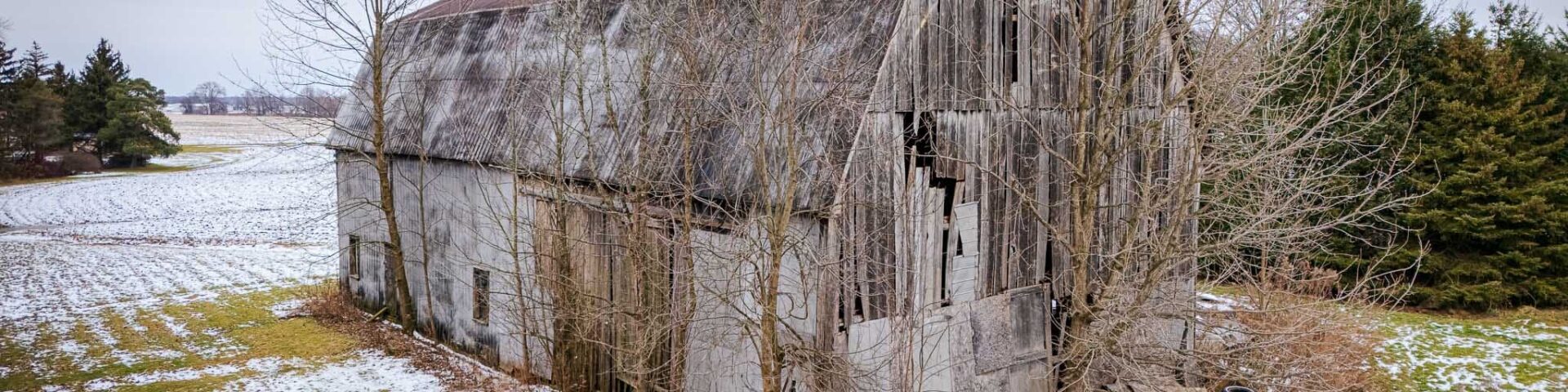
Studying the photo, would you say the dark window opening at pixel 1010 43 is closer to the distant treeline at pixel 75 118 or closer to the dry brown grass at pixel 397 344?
the dry brown grass at pixel 397 344

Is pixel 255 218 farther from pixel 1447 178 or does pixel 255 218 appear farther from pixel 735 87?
pixel 1447 178

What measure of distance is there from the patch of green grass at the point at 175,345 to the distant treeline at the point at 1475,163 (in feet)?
64.6

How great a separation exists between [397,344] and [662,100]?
7833 millimetres

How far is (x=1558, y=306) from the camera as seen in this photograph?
19.0m

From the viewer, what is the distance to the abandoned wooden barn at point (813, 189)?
8.98 m

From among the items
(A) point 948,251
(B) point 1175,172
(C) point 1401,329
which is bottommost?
(C) point 1401,329

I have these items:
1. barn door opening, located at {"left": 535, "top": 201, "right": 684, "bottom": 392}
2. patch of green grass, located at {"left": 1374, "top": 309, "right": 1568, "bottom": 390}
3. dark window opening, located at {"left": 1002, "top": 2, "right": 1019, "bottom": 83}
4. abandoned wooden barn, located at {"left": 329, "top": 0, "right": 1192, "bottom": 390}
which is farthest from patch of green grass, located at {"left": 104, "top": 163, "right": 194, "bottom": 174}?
patch of green grass, located at {"left": 1374, "top": 309, "right": 1568, "bottom": 390}

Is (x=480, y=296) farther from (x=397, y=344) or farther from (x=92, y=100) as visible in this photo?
(x=92, y=100)

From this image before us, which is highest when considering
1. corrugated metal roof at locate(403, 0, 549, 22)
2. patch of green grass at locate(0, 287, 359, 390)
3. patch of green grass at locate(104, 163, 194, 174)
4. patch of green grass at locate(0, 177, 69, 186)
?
corrugated metal roof at locate(403, 0, 549, 22)

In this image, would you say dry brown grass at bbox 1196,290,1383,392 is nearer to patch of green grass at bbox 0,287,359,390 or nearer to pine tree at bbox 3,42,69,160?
patch of green grass at bbox 0,287,359,390

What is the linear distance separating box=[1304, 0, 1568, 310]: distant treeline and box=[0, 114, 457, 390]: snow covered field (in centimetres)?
1945

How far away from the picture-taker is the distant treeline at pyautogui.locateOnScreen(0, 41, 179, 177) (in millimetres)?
43094

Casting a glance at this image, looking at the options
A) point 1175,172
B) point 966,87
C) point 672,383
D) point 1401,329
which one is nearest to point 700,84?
point 966,87

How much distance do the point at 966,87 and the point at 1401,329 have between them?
498 inches
